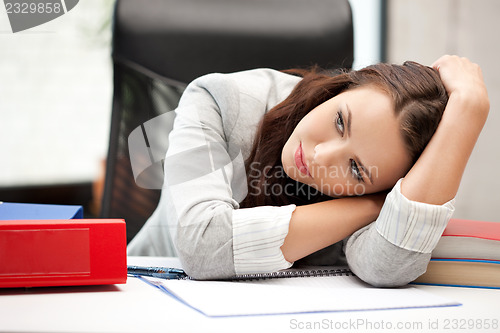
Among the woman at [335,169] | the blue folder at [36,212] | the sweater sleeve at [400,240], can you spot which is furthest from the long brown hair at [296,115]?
the blue folder at [36,212]

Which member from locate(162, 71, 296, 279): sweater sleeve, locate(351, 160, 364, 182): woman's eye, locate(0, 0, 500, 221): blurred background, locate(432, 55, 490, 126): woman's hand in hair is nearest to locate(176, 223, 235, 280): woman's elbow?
locate(162, 71, 296, 279): sweater sleeve

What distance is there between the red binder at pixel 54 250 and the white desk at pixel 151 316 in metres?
0.02

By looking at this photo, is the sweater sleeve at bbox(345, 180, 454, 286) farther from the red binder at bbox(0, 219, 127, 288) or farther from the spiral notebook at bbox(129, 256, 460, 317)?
the red binder at bbox(0, 219, 127, 288)

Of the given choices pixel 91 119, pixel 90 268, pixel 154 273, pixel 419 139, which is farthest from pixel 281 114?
pixel 91 119

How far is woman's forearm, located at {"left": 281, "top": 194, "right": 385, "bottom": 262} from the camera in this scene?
0.81m

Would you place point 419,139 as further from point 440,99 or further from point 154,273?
point 154,273

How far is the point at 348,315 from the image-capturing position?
23.5 inches

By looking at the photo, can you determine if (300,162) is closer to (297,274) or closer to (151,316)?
(297,274)

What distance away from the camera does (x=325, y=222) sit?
83 cm

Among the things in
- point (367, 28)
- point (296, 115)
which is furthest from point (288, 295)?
point (367, 28)

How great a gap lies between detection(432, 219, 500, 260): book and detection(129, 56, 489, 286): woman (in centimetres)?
5

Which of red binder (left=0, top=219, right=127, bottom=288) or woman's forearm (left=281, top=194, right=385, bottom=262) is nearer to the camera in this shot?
red binder (left=0, top=219, right=127, bottom=288)

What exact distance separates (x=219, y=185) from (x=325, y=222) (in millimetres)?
184

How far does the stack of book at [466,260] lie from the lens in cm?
81
